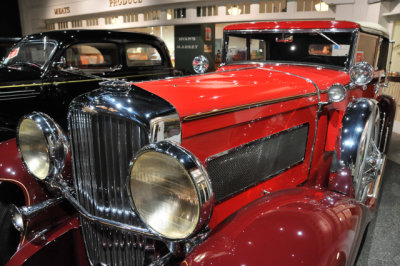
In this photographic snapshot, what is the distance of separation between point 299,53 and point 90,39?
9.94 ft

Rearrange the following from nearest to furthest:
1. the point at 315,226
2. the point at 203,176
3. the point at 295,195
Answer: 1. the point at 203,176
2. the point at 315,226
3. the point at 295,195


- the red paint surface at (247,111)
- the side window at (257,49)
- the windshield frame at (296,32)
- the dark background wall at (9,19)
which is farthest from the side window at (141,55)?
the dark background wall at (9,19)

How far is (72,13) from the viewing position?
11758mm

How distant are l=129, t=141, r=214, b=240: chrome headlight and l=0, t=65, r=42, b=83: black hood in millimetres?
3677

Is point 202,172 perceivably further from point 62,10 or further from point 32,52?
point 62,10

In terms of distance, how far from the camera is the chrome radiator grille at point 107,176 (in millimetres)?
1311

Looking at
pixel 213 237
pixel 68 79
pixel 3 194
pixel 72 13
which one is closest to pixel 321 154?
pixel 213 237

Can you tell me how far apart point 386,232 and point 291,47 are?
174 cm

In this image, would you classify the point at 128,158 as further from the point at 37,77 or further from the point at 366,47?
the point at 37,77

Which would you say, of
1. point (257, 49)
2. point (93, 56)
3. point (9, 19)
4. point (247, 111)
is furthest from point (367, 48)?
point (9, 19)

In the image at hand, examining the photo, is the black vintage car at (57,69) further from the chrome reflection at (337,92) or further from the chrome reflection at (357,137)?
the chrome reflection at (357,137)

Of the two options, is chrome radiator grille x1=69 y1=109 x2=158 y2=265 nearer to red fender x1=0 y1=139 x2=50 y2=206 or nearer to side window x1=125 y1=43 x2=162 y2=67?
red fender x1=0 y1=139 x2=50 y2=206

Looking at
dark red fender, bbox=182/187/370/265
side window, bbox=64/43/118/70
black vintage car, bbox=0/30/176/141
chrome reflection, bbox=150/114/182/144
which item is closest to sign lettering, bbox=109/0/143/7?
side window, bbox=64/43/118/70

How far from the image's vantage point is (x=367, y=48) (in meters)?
2.88
